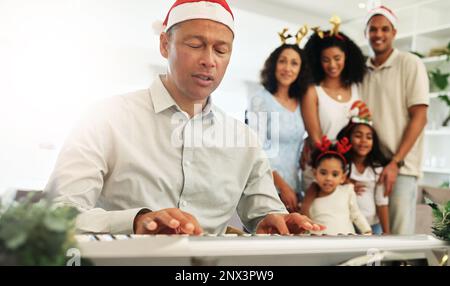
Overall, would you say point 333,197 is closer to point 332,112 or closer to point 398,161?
point 332,112

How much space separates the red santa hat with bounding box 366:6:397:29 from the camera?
0.99 metres

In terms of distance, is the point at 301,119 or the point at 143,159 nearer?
the point at 143,159

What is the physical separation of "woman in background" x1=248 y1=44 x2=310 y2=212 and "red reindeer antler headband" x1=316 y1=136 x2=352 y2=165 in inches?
2.4

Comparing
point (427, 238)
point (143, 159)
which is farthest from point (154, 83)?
point (427, 238)

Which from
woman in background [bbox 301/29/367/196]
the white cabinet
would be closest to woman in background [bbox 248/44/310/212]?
woman in background [bbox 301/29/367/196]

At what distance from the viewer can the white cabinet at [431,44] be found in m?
1.02

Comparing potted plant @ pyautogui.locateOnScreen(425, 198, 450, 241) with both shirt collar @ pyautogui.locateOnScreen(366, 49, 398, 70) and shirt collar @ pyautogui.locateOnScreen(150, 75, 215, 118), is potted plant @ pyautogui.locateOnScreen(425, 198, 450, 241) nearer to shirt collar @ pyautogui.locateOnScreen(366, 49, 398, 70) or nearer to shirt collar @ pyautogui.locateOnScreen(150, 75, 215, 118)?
shirt collar @ pyautogui.locateOnScreen(150, 75, 215, 118)

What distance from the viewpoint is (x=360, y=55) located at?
1.09m

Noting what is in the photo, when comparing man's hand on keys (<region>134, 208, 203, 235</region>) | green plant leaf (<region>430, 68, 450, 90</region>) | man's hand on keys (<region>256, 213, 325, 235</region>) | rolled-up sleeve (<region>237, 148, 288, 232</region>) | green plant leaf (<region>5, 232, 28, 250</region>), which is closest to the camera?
green plant leaf (<region>5, 232, 28, 250</region>)

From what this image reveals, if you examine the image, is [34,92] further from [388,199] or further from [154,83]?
[388,199]

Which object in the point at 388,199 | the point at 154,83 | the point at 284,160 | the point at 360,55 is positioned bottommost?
the point at 388,199

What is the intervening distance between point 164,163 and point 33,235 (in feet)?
1.16

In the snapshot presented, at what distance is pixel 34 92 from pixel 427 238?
1.80 ft

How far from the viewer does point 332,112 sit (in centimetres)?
111
